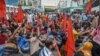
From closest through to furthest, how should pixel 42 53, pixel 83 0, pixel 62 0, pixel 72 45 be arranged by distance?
1. pixel 42 53
2. pixel 72 45
3. pixel 83 0
4. pixel 62 0

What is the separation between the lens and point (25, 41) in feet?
50.9

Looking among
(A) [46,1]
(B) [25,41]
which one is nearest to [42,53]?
(B) [25,41]

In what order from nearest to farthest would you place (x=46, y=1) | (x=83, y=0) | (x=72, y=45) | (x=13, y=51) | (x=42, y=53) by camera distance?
(x=42, y=53), (x=72, y=45), (x=13, y=51), (x=83, y=0), (x=46, y=1)

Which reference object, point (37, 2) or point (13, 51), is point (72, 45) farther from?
point (37, 2)

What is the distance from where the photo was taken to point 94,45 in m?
6.82

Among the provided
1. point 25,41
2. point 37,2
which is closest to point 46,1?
point 37,2

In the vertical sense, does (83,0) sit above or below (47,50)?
below

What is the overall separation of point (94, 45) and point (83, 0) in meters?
47.9

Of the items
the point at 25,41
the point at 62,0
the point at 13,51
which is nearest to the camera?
the point at 13,51

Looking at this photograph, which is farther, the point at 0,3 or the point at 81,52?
the point at 0,3

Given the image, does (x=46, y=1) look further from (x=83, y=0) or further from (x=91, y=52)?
(x=91, y=52)

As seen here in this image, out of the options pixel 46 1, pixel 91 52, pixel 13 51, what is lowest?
pixel 46 1

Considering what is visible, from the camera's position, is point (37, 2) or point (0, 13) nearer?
point (0, 13)

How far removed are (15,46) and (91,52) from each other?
812cm
